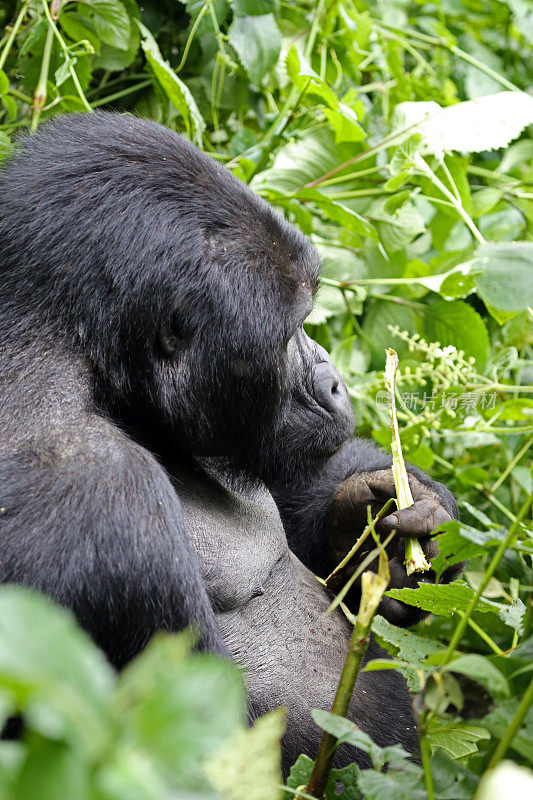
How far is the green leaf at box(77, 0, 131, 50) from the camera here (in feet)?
8.72

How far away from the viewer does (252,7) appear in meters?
2.82

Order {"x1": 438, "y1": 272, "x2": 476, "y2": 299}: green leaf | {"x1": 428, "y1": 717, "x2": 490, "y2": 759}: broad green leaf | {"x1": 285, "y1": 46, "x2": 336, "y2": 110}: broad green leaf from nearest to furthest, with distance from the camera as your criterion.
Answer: {"x1": 428, "y1": 717, "x2": 490, "y2": 759}: broad green leaf
{"x1": 438, "y1": 272, "x2": 476, "y2": 299}: green leaf
{"x1": 285, "y1": 46, "x2": 336, "y2": 110}: broad green leaf

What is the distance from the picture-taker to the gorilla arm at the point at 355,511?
1.99 meters

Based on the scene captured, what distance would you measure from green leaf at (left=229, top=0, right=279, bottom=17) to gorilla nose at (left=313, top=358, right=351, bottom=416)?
1.35 meters

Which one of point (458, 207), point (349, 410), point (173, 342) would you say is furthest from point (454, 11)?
point (173, 342)

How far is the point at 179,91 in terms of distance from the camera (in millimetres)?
2645

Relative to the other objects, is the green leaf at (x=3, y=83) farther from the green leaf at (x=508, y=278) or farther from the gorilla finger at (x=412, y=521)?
the green leaf at (x=508, y=278)

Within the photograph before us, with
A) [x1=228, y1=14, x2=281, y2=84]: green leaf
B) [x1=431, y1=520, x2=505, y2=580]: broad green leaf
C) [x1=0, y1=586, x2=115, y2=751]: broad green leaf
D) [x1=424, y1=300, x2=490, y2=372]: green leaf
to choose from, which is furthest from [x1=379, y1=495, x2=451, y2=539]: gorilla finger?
[x1=228, y1=14, x2=281, y2=84]: green leaf

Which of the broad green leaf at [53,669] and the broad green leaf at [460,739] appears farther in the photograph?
the broad green leaf at [460,739]

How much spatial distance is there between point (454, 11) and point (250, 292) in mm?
2948

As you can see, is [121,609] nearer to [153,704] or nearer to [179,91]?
[153,704]

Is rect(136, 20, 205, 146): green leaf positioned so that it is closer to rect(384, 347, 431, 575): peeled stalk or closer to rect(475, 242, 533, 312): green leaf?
rect(384, 347, 431, 575): peeled stalk

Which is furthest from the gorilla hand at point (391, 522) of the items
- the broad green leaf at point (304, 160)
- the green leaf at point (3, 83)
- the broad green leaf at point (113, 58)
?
the broad green leaf at point (113, 58)

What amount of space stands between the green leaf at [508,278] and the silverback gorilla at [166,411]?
66 cm
